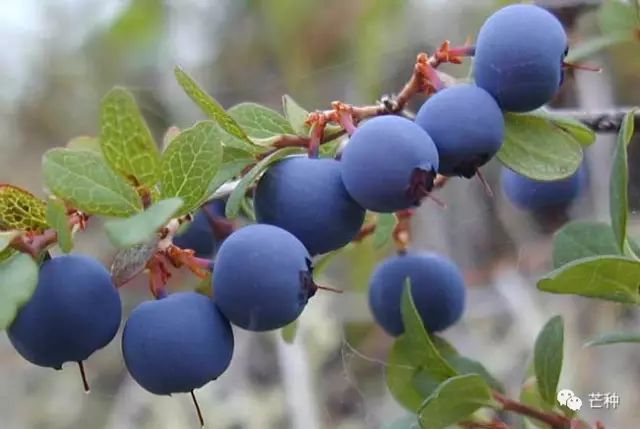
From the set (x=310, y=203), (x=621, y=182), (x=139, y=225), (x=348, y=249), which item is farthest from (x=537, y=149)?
(x=348, y=249)

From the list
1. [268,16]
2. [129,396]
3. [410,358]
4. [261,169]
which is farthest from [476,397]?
[268,16]

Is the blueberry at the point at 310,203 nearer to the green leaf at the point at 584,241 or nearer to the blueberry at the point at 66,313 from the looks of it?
the blueberry at the point at 66,313

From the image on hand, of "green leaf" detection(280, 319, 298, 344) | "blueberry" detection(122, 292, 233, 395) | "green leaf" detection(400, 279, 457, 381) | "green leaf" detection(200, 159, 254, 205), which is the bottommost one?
"green leaf" detection(280, 319, 298, 344)

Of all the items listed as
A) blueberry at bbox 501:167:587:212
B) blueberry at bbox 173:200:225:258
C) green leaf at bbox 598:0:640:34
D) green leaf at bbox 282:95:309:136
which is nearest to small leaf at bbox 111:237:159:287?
green leaf at bbox 282:95:309:136

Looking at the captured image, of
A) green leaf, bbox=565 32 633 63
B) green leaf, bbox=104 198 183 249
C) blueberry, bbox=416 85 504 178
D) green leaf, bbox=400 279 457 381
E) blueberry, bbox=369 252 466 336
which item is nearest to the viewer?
green leaf, bbox=104 198 183 249

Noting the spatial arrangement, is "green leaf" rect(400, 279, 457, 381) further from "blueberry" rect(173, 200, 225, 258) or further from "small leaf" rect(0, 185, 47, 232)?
"small leaf" rect(0, 185, 47, 232)

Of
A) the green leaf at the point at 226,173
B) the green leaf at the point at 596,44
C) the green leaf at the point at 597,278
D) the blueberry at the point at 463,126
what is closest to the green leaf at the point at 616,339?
the green leaf at the point at 597,278
